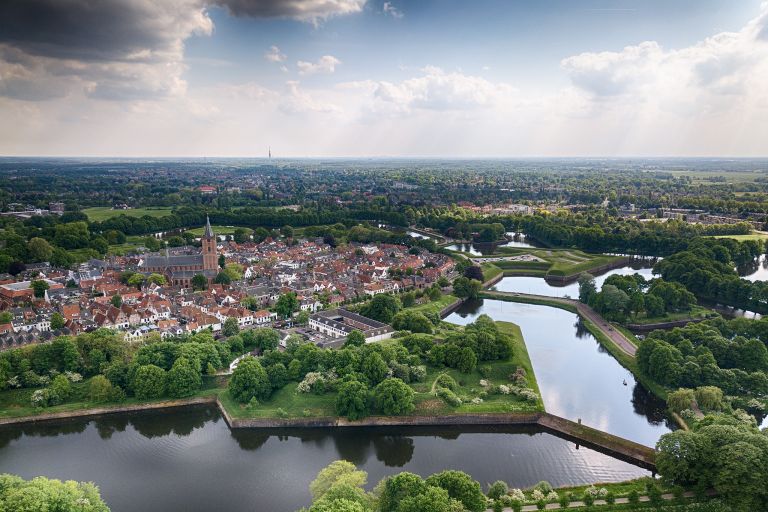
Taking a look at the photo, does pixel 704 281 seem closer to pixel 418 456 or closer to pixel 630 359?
pixel 630 359

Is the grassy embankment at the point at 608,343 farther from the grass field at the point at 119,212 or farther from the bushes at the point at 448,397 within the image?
the grass field at the point at 119,212

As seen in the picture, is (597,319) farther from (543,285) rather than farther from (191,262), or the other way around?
(191,262)

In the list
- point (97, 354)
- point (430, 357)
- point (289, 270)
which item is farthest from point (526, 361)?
point (289, 270)

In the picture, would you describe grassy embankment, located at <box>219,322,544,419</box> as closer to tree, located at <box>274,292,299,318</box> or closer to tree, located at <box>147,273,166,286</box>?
tree, located at <box>274,292,299,318</box>

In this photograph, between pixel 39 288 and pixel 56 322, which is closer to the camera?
pixel 56 322

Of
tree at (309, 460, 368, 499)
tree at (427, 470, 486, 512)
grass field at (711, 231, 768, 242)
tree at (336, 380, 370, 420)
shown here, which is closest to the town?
tree at (336, 380, 370, 420)

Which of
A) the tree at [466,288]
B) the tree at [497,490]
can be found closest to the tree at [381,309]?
the tree at [466,288]

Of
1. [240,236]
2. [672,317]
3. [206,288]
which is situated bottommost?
[672,317]

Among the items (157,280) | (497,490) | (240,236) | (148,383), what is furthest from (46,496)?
(240,236)
